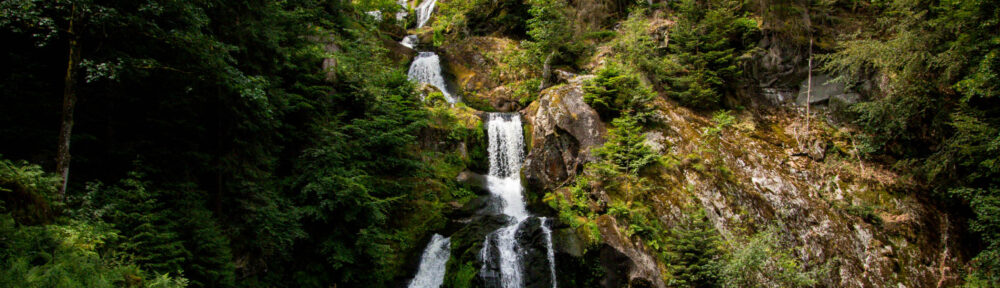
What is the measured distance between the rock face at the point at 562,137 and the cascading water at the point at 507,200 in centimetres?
101

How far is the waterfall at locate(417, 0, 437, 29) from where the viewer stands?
94.8 feet

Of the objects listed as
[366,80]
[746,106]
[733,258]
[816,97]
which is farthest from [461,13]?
[733,258]

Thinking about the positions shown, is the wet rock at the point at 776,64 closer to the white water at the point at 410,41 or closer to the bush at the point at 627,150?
the bush at the point at 627,150

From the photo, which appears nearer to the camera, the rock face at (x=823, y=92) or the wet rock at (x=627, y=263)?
the wet rock at (x=627, y=263)

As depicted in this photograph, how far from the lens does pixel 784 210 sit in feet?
35.5

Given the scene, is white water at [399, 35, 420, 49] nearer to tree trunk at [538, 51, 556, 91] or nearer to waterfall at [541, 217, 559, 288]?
tree trunk at [538, 51, 556, 91]

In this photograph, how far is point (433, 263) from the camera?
1096 cm

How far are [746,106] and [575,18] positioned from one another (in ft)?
28.8

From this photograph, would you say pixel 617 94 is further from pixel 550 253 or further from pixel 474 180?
pixel 474 180

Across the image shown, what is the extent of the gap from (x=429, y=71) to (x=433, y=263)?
1335 cm

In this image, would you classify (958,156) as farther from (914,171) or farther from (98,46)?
(98,46)

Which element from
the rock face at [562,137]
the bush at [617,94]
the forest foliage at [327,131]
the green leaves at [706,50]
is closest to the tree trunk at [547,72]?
the forest foliage at [327,131]

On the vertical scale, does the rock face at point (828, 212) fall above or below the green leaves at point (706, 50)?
below

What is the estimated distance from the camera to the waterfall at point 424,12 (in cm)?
2891
